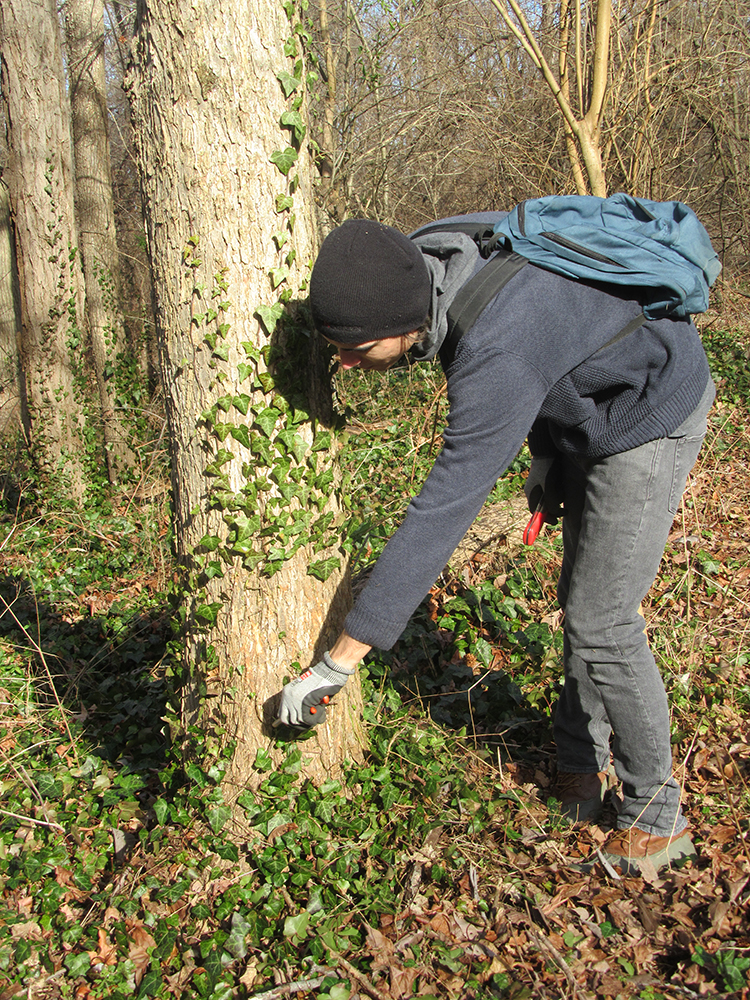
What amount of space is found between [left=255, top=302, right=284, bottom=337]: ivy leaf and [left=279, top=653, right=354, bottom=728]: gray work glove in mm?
1008

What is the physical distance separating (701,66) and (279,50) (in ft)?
23.6

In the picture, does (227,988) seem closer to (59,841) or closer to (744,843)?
(59,841)

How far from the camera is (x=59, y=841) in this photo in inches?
107

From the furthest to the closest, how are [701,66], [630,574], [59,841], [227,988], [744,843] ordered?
[701,66] → [59,841] → [744,843] → [630,574] → [227,988]

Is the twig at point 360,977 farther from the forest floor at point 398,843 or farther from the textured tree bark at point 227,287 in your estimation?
the textured tree bark at point 227,287

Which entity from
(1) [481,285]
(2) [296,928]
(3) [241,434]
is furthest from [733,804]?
(3) [241,434]

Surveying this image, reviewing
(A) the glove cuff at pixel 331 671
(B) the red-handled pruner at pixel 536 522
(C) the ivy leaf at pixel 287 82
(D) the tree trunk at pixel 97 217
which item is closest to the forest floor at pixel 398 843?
(A) the glove cuff at pixel 331 671

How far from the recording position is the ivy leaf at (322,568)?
7.92 ft

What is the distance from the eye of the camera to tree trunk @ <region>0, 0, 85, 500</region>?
6.48m

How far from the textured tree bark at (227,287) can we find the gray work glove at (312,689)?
279 millimetres

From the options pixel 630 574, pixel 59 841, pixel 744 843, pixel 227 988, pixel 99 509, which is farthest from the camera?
pixel 99 509

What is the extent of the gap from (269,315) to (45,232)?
5611 mm

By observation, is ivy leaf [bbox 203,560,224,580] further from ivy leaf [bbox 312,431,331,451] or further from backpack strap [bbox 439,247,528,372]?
backpack strap [bbox 439,247,528,372]

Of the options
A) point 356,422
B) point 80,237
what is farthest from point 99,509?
point 80,237
